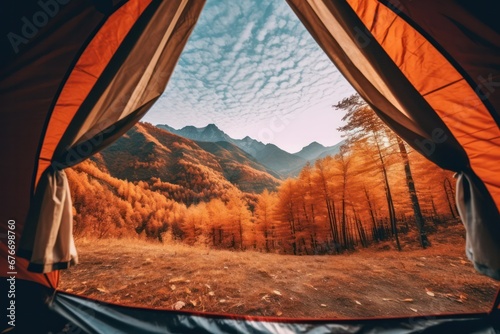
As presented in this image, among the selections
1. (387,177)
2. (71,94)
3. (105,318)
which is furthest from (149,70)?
(387,177)

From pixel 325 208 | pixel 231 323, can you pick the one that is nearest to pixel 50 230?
pixel 231 323

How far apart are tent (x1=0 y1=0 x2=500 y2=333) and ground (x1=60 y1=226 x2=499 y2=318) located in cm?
64

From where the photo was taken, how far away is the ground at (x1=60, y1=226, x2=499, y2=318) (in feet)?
10.3

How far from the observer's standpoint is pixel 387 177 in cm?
1241

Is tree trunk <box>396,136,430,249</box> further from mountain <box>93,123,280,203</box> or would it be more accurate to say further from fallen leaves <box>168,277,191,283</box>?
mountain <box>93,123,280,203</box>

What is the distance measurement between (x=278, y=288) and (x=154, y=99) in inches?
161

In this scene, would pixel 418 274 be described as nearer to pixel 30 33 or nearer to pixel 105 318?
pixel 105 318

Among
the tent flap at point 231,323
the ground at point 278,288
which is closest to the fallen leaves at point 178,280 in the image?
the ground at point 278,288

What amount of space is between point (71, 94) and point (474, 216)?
5338mm

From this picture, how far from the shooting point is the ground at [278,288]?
3.14 m

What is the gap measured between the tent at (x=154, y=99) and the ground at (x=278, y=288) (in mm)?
635

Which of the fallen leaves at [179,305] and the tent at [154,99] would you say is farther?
the fallen leaves at [179,305]

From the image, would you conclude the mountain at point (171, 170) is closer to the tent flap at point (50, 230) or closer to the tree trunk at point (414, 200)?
the tree trunk at point (414, 200)

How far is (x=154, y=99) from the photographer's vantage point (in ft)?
9.87
